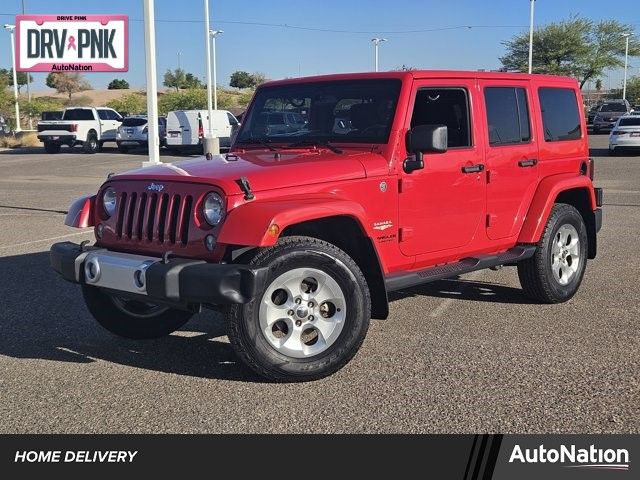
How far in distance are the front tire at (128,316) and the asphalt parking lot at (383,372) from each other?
0.09m

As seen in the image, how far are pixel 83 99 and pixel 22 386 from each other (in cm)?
8812

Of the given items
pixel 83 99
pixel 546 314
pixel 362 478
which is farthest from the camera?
pixel 83 99

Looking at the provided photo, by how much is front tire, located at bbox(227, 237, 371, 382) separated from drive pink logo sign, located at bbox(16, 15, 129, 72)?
20499 millimetres

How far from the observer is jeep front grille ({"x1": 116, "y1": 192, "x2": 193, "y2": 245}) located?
15.3 ft

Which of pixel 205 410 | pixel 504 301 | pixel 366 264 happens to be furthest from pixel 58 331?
pixel 504 301

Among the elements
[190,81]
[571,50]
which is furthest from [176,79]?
[571,50]

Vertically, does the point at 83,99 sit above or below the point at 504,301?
above

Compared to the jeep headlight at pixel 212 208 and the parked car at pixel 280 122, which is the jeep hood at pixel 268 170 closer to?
→ the jeep headlight at pixel 212 208

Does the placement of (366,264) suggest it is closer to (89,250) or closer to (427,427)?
(427,427)

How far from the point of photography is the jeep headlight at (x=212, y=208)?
454cm

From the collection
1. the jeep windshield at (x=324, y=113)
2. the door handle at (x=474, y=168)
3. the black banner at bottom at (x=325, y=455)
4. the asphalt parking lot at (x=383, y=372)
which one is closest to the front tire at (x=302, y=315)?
the asphalt parking lot at (x=383, y=372)

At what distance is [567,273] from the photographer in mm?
6738

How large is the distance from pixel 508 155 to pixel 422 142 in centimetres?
122

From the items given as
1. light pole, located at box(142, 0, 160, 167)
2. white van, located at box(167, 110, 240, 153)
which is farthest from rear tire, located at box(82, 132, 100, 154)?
light pole, located at box(142, 0, 160, 167)
